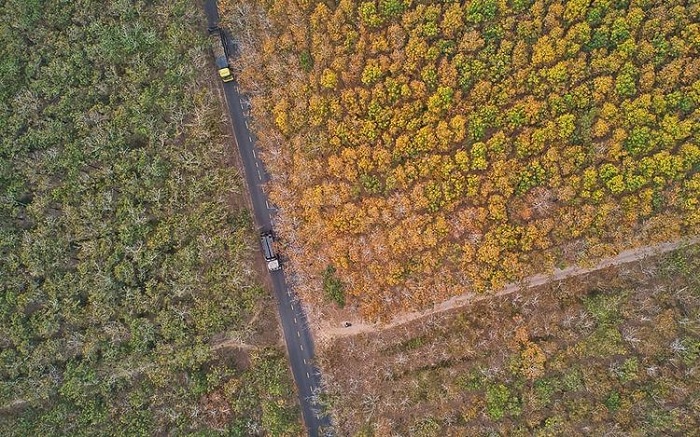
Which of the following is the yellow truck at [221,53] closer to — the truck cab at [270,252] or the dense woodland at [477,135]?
the dense woodland at [477,135]

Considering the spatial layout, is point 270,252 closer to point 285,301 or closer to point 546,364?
point 285,301

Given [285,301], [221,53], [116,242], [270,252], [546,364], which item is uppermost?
[221,53]

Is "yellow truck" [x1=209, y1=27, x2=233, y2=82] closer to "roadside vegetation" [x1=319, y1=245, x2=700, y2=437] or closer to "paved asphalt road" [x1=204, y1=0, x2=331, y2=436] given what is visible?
"paved asphalt road" [x1=204, y1=0, x2=331, y2=436]

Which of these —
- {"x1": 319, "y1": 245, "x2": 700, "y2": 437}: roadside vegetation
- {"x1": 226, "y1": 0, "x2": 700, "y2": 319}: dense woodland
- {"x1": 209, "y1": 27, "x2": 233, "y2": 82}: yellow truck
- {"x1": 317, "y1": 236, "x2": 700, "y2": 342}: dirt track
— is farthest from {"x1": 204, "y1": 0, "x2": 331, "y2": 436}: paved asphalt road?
{"x1": 226, "y1": 0, "x2": 700, "y2": 319}: dense woodland

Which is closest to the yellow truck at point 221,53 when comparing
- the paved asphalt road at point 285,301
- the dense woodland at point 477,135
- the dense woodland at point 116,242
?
the paved asphalt road at point 285,301

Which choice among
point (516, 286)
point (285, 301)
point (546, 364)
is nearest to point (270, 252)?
point (285, 301)

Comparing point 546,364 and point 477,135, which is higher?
point 477,135
